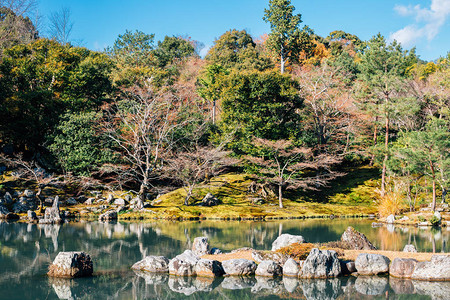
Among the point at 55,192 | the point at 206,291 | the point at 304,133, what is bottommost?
the point at 206,291

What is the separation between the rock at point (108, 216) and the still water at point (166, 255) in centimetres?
214

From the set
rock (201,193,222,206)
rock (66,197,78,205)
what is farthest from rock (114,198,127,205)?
rock (201,193,222,206)

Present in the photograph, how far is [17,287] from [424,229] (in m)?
18.6

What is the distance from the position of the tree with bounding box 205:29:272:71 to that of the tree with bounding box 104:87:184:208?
13.4 meters

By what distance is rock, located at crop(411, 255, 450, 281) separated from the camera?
10.4 m

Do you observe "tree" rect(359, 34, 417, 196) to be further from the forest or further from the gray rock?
the gray rock

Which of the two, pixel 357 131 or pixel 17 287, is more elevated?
pixel 357 131

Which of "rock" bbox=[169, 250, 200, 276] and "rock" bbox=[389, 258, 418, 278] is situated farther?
"rock" bbox=[169, 250, 200, 276]

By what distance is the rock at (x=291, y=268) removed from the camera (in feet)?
35.8

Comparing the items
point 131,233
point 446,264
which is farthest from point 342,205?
point 446,264

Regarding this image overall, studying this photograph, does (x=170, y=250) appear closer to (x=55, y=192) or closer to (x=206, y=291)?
(x=206, y=291)

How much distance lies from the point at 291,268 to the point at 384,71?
971 inches

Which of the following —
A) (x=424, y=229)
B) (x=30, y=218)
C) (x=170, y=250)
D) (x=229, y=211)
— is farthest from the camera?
(x=229, y=211)

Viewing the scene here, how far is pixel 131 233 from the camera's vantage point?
19.0 m
